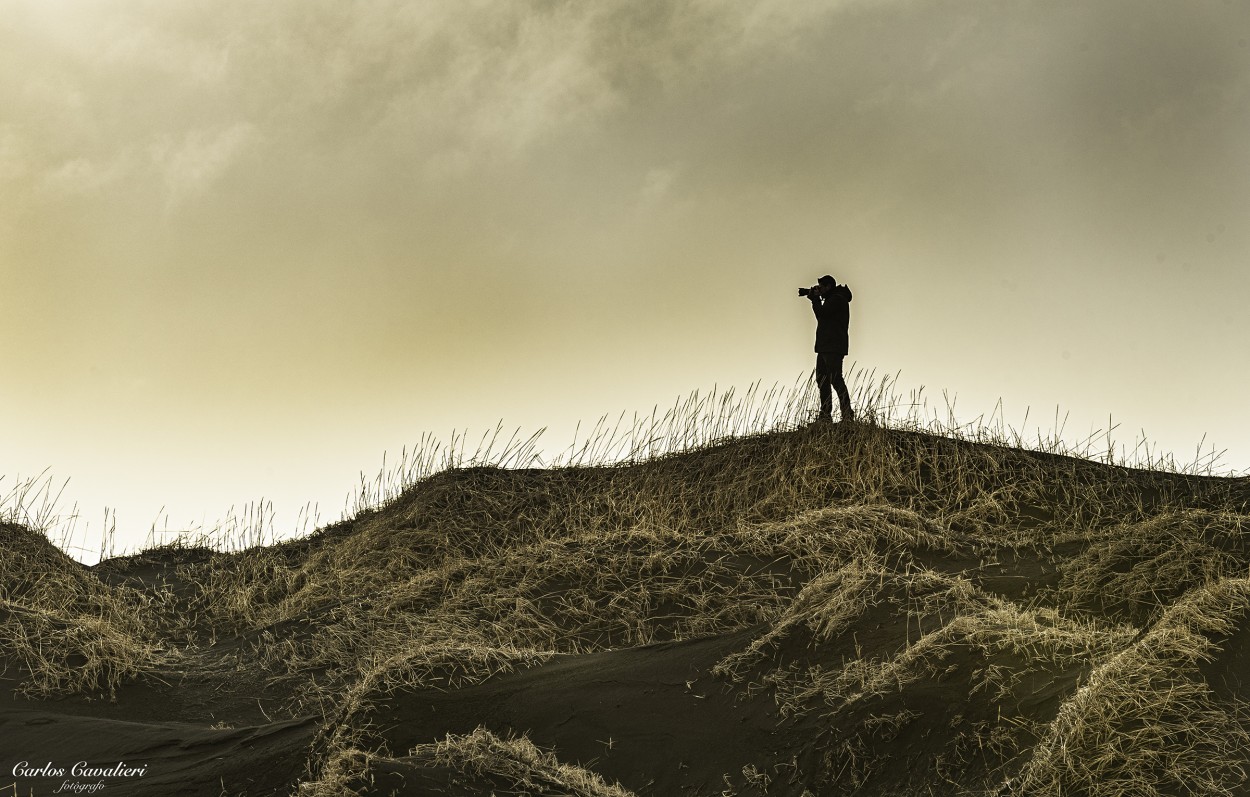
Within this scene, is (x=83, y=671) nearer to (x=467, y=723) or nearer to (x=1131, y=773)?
(x=467, y=723)

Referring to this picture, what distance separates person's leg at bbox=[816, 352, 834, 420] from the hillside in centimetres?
26

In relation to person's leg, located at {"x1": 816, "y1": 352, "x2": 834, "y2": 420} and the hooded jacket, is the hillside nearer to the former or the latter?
person's leg, located at {"x1": 816, "y1": 352, "x2": 834, "y2": 420}

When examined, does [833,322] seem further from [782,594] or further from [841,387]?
[782,594]

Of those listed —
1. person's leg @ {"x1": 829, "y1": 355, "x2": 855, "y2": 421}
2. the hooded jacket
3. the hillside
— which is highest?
the hooded jacket

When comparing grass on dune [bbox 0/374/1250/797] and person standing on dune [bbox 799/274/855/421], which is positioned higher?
person standing on dune [bbox 799/274/855/421]

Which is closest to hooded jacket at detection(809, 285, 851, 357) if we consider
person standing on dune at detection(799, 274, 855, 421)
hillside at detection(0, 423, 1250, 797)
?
person standing on dune at detection(799, 274, 855, 421)

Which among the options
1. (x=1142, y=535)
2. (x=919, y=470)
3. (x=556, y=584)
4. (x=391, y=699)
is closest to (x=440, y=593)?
(x=556, y=584)

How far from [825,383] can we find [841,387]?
21 cm

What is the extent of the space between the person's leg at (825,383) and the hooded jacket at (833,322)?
0.70ft

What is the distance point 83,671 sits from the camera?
9336 millimetres

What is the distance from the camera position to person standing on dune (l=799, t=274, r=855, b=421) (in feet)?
44.8

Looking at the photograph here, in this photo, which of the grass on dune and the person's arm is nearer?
the grass on dune

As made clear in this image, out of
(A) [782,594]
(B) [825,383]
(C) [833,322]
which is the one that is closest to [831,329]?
(C) [833,322]

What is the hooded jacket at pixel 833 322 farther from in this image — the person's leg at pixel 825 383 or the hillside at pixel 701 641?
the hillside at pixel 701 641
